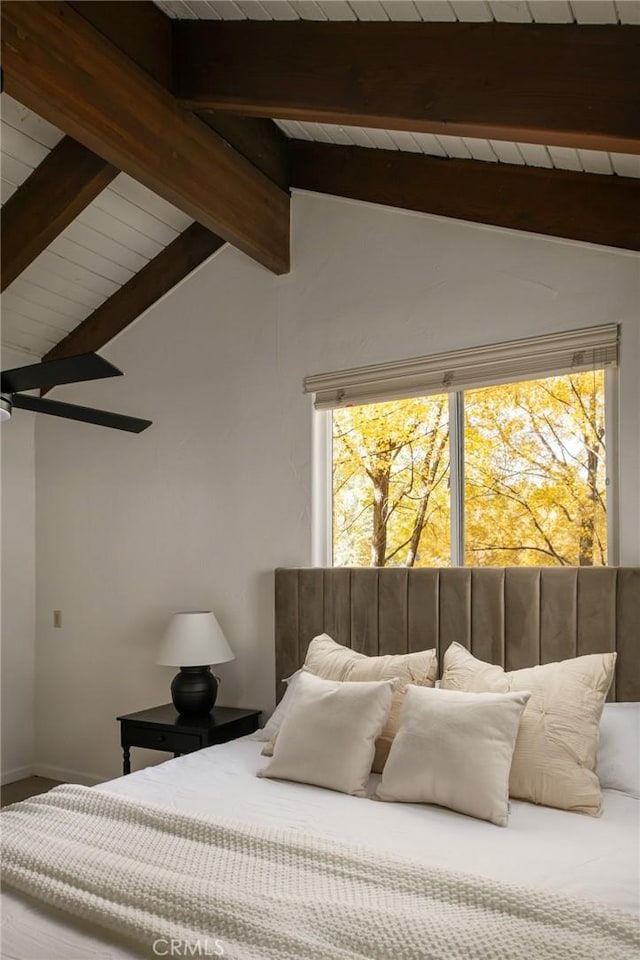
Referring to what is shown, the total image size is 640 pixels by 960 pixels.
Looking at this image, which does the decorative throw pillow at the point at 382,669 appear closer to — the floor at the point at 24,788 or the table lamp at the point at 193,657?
the table lamp at the point at 193,657

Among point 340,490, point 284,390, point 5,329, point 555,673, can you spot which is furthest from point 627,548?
point 5,329

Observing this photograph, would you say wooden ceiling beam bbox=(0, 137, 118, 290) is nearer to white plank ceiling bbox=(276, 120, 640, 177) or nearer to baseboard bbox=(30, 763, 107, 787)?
white plank ceiling bbox=(276, 120, 640, 177)

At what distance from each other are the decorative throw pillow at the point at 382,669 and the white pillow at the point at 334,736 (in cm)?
8

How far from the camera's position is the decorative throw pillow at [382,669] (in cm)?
270

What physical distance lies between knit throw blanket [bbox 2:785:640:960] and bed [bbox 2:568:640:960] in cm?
3

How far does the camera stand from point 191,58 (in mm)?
2857

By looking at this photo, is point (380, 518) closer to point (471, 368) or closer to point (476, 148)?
point (471, 368)

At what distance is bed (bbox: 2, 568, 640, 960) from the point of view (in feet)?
5.68

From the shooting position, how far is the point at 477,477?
3.29 metres

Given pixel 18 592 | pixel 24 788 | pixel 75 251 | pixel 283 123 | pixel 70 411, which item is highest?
pixel 283 123

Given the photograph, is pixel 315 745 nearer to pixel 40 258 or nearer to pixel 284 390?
pixel 284 390

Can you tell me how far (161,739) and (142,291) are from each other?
7.80ft

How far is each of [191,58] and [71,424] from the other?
2339 mm

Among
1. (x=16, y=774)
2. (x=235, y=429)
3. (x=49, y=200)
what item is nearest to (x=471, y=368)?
(x=235, y=429)
